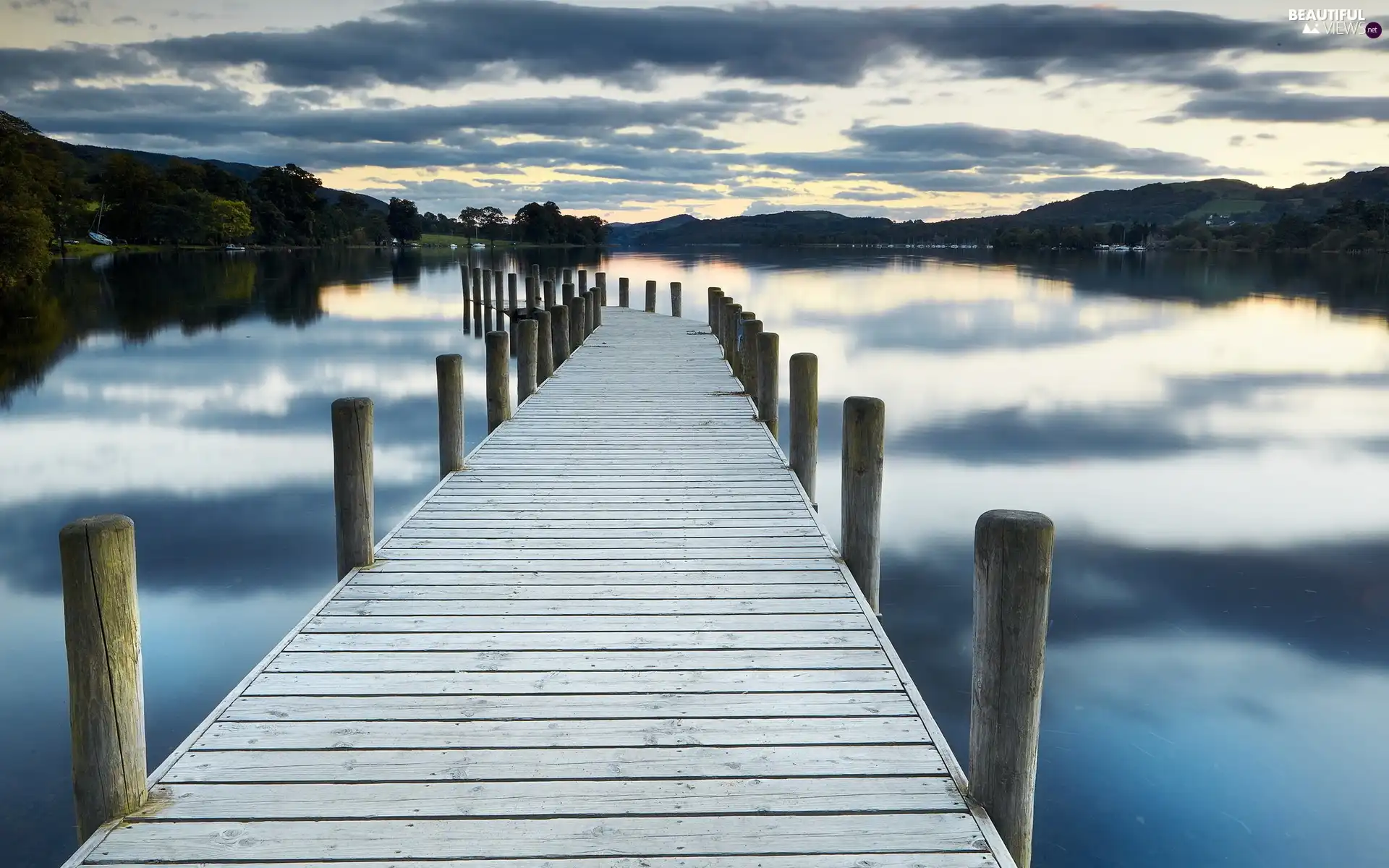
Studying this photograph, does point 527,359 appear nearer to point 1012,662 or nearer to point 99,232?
point 1012,662

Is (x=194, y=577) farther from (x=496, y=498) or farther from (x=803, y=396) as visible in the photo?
(x=803, y=396)

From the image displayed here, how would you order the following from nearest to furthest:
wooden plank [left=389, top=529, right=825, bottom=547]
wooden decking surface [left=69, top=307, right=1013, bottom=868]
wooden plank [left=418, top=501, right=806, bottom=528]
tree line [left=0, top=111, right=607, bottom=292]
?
1. wooden decking surface [left=69, top=307, right=1013, bottom=868]
2. wooden plank [left=389, top=529, right=825, bottom=547]
3. wooden plank [left=418, top=501, right=806, bottom=528]
4. tree line [left=0, top=111, right=607, bottom=292]

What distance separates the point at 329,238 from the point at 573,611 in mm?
143043

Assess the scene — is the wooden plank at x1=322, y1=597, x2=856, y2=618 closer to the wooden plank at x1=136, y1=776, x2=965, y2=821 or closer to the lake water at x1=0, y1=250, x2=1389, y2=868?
the wooden plank at x1=136, y1=776, x2=965, y2=821

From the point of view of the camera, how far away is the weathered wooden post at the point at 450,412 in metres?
8.68

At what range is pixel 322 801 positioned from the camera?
352 centimetres

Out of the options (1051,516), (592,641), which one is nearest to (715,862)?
(592,641)

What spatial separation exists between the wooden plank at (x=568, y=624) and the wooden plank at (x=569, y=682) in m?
0.51

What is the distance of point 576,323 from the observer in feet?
60.9

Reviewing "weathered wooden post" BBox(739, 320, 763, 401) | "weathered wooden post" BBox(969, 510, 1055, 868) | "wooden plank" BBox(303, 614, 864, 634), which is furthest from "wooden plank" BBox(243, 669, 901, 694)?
"weathered wooden post" BBox(739, 320, 763, 401)

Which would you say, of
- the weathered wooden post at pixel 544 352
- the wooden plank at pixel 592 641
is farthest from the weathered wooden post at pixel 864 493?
the weathered wooden post at pixel 544 352

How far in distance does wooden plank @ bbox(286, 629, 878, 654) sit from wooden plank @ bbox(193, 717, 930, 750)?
76cm

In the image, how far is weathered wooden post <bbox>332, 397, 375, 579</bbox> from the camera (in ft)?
19.7

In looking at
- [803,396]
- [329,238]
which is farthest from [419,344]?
[329,238]
